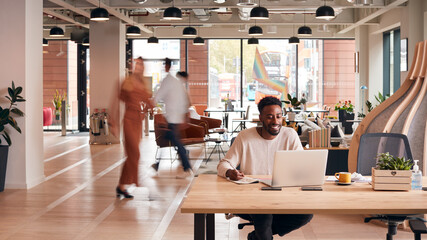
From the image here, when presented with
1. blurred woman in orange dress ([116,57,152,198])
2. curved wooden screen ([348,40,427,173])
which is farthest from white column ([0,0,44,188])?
curved wooden screen ([348,40,427,173])

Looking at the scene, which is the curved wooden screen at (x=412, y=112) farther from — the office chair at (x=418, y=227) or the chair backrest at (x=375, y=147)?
the office chair at (x=418, y=227)

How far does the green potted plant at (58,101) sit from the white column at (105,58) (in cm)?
407

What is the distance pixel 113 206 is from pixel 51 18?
1037cm

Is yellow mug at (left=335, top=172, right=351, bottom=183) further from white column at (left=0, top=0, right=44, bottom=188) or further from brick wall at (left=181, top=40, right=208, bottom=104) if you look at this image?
brick wall at (left=181, top=40, right=208, bottom=104)

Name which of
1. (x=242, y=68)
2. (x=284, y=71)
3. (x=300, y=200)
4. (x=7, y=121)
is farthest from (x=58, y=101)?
(x=300, y=200)

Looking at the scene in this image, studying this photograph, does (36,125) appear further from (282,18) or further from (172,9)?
(282,18)

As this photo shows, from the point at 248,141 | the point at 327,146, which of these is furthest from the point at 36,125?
the point at 248,141

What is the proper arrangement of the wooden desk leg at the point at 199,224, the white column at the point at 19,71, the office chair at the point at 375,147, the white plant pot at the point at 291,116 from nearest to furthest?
the wooden desk leg at the point at 199,224 → the office chair at the point at 375,147 → the white column at the point at 19,71 → the white plant pot at the point at 291,116

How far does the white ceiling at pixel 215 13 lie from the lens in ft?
38.2

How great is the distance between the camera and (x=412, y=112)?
5.86m

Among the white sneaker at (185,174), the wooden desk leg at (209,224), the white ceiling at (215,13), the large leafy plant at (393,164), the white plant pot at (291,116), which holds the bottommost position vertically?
the white sneaker at (185,174)

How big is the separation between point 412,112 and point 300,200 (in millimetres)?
3043

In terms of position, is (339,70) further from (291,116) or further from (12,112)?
(12,112)

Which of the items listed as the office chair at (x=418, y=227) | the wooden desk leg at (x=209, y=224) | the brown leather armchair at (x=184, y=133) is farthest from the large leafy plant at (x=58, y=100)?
the office chair at (x=418, y=227)
